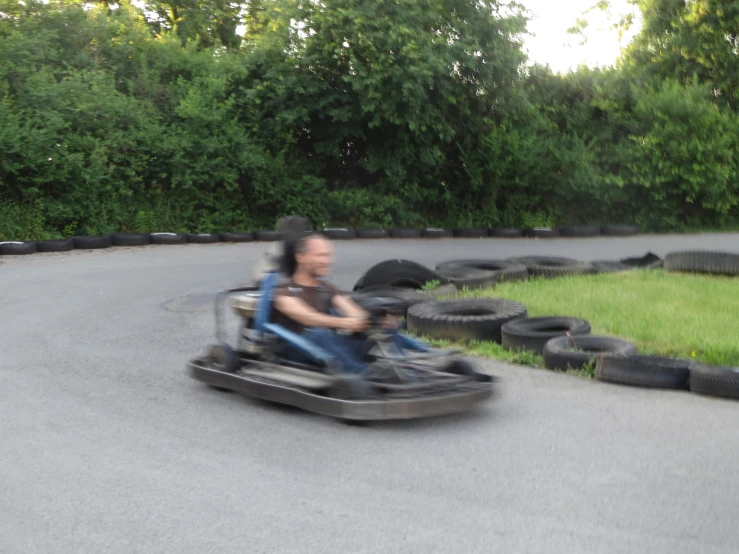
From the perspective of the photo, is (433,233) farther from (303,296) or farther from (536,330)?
(303,296)

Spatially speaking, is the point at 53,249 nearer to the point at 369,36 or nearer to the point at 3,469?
the point at 369,36

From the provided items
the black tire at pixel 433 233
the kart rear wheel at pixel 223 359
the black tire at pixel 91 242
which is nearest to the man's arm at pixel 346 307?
the kart rear wheel at pixel 223 359

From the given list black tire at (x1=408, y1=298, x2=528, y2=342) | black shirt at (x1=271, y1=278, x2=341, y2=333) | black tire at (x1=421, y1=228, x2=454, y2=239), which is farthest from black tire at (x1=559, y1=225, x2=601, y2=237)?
black shirt at (x1=271, y1=278, x2=341, y2=333)

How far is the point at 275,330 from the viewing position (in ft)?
19.8

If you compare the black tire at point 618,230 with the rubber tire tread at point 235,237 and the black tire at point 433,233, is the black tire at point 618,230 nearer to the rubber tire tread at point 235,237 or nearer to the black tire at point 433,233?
the black tire at point 433,233

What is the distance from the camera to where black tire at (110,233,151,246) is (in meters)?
17.4

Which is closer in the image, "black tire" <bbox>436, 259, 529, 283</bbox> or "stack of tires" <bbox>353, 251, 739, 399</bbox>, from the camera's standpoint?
"stack of tires" <bbox>353, 251, 739, 399</bbox>

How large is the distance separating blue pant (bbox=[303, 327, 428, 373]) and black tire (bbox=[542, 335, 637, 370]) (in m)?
1.75

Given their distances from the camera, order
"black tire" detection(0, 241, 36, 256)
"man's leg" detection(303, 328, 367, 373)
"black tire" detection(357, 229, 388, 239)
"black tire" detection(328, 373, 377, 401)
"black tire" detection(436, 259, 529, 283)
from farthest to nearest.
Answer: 1. "black tire" detection(357, 229, 388, 239)
2. "black tire" detection(0, 241, 36, 256)
3. "black tire" detection(436, 259, 529, 283)
4. "man's leg" detection(303, 328, 367, 373)
5. "black tire" detection(328, 373, 377, 401)

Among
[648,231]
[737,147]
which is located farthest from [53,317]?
[737,147]

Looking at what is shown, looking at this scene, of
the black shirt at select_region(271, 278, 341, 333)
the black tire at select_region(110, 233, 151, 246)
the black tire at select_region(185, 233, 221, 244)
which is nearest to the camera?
the black shirt at select_region(271, 278, 341, 333)

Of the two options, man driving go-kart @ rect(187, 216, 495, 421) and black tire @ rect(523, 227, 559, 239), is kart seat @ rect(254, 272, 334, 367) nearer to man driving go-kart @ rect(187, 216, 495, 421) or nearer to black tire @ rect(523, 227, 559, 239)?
man driving go-kart @ rect(187, 216, 495, 421)

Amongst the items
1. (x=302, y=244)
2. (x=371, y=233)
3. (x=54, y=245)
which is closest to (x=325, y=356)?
(x=302, y=244)

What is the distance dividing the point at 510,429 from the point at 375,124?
1518 cm
